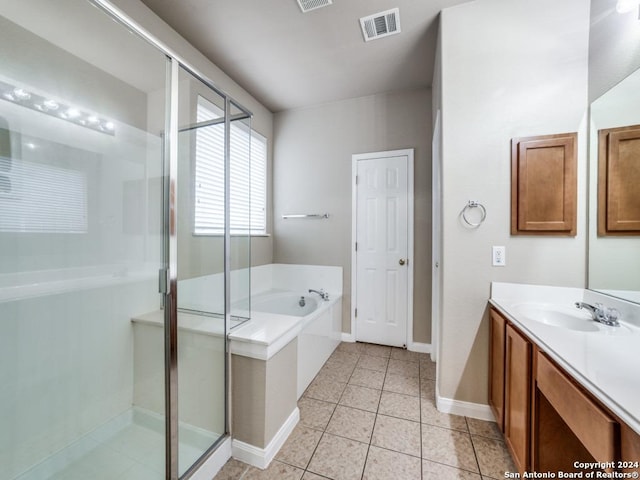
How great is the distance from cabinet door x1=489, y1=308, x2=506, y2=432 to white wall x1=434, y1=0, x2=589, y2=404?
61 millimetres

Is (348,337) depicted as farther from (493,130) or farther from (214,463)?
(493,130)

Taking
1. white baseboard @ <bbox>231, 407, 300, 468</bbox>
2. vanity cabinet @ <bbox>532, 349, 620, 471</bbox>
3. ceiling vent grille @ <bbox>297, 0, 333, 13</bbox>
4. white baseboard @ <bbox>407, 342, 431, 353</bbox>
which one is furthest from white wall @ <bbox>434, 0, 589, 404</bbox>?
white baseboard @ <bbox>231, 407, 300, 468</bbox>

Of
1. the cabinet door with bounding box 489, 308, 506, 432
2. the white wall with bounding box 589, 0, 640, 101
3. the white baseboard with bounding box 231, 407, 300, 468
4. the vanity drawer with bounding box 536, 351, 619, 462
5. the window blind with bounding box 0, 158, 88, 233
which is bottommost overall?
the white baseboard with bounding box 231, 407, 300, 468

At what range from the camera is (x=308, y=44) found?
2129 millimetres

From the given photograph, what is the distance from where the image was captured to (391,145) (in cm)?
284

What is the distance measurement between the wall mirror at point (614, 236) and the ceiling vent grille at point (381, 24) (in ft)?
4.43

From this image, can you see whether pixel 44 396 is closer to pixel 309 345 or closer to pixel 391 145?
pixel 309 345

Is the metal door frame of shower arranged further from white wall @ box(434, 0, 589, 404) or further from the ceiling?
white wall @ box(434, 0, 589, 404)

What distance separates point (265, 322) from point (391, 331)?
1.74 m

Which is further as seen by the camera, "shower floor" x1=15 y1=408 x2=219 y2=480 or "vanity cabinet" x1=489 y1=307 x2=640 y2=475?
"shower floor" x1=15 y1=408 x2=219 y2=480

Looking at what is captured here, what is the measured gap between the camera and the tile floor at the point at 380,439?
52.7 inches

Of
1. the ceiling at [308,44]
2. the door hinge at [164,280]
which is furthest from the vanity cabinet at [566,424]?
the ceiling at [308,44]

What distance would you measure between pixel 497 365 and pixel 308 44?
268cm

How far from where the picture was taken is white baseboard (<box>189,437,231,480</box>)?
4.16ft
